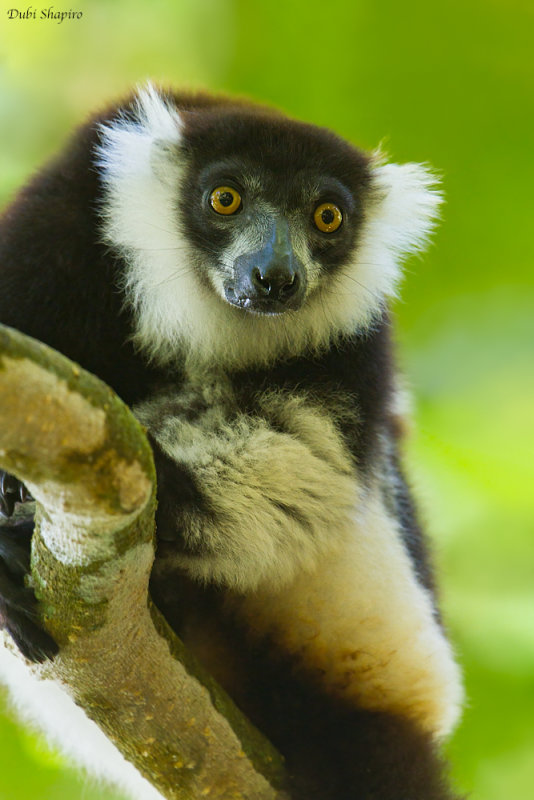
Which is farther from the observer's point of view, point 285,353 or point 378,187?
point 378,187

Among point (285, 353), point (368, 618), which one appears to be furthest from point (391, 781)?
point (285, 353)

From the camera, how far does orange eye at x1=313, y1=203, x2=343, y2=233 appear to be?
8.91ft

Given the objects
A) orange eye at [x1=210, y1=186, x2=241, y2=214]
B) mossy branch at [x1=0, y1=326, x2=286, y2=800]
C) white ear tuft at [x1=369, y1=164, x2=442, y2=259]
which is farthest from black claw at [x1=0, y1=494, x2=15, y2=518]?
white ear tuft at [x1=369, y1=164, x2=442, y2=259]

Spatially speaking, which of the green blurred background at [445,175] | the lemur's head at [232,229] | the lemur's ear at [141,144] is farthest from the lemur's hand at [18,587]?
the green blurred background at [445,175]

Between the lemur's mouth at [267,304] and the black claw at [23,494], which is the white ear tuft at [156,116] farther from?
the black claw at [23,494]

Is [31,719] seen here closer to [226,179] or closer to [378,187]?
[226,179]

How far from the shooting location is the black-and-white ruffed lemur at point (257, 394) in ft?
7.54

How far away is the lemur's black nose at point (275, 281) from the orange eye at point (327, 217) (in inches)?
13.1

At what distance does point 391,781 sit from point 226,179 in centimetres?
166

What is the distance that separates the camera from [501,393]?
3209 millimetres

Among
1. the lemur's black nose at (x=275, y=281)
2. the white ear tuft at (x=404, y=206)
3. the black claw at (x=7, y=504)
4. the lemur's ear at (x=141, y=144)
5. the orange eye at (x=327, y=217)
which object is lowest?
the black claw at (x=7, y=504)

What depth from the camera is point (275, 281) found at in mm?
2406

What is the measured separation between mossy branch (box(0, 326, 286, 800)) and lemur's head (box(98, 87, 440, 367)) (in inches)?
32.8

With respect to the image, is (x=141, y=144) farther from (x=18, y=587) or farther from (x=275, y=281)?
(x=18, y=587)
